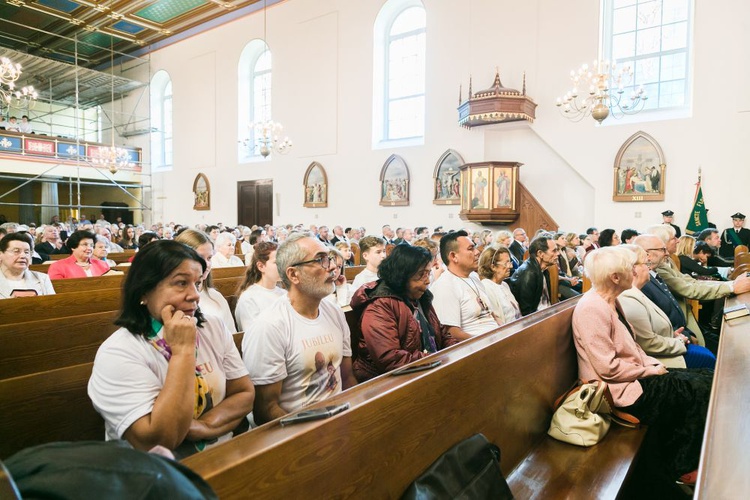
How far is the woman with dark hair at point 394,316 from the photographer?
8.04 feet

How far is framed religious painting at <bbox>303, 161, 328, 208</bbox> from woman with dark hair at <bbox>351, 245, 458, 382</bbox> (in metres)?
12.2

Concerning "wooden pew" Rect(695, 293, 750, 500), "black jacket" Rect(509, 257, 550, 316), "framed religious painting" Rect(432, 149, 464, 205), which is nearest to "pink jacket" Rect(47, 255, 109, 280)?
"black jacket" Rect(509, 257, 550, 316)

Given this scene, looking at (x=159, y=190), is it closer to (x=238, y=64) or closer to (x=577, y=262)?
(x=238, y=64)

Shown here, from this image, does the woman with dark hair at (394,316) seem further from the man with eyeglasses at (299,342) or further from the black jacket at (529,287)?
the black jacket at (529,287)

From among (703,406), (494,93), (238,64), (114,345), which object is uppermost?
(238,64)

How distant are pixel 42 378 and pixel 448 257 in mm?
2429

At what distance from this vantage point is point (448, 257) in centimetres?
339

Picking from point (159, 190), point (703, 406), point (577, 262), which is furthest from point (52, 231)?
point (159, 190)

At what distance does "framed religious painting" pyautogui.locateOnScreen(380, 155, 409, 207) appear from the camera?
13.1 metres

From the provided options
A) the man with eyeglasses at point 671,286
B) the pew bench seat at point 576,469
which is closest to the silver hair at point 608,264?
the pew bench seat at point 576,469

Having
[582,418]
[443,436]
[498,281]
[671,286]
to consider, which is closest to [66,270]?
[498,281]

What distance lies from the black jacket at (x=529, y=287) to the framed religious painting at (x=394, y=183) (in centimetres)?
888

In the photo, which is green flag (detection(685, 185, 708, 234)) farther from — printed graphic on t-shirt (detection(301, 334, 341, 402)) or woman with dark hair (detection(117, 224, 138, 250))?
woman with dark hair (detection(117, 224, 138, 250))

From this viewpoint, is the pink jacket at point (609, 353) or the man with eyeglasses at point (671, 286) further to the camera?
the man with eyeglasses at point (671, 286)
